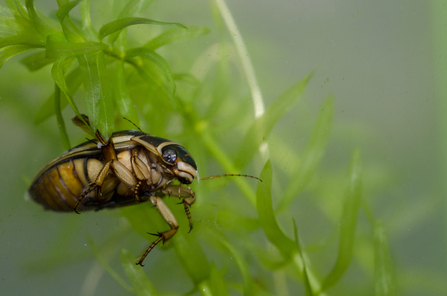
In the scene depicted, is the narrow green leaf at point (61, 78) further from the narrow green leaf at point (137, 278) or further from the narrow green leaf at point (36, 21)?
the narrow green leaf at point (137, 278)

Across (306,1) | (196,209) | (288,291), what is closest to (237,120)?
(196,209)

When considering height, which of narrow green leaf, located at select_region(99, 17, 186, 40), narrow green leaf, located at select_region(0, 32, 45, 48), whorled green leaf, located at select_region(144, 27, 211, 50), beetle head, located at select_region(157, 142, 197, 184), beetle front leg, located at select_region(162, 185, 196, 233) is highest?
narrow green leaf, located at select_region(0, 32, 45, 48)

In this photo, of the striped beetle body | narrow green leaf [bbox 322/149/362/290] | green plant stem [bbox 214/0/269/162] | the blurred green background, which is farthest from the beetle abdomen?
narrow green leaf [bbox 322/149/362/290]

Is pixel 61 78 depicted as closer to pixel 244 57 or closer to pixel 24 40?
pixel 24 40

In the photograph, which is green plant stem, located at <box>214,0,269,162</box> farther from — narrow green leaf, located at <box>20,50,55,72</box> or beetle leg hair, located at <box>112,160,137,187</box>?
narrow green leaf, located at <box>20,50,55,72</box>

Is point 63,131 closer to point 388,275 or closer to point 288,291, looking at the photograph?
point 288,291
